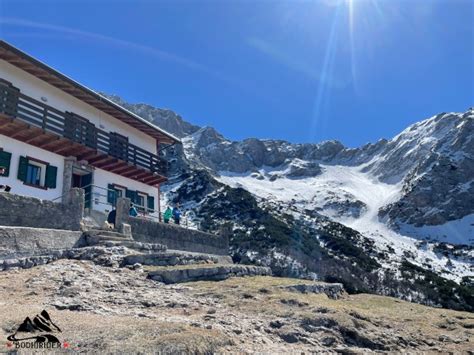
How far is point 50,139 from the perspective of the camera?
82.4 feet

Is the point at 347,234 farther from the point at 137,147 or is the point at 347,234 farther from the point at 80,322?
the point at 80,322

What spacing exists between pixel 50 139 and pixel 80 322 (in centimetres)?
1861

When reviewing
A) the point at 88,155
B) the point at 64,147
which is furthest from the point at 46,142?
the point at 88,155

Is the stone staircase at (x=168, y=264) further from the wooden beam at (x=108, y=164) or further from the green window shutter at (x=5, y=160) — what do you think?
the wooden beam at (x=108, y=164)

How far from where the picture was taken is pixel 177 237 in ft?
89.2

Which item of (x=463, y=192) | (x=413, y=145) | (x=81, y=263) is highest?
(x=413, y=145)

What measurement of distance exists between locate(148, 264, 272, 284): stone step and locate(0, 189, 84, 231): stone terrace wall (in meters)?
6.15

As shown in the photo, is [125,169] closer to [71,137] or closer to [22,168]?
[71,137]

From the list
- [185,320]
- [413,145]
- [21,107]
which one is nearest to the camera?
[185,320]

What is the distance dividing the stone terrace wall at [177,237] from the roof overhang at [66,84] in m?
9.90

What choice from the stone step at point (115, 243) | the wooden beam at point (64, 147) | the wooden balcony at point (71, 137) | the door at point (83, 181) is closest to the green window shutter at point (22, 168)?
the wooden balcony at point (71, 137)

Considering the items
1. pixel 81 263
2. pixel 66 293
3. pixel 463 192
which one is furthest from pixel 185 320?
pixel 463 192

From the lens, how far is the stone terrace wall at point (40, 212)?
17.5 metres

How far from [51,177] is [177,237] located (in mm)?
8249
